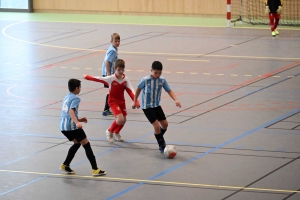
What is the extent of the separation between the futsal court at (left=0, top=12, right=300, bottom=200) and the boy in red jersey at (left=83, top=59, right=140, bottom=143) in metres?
0.26

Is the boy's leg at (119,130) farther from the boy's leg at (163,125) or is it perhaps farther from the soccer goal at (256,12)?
the soccer goal at (256,12)

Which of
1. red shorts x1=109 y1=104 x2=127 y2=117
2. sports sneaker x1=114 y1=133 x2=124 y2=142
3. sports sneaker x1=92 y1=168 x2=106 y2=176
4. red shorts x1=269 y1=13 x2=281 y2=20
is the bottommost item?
sports sneaker x1=92 y1=168 x2=106 y2=176

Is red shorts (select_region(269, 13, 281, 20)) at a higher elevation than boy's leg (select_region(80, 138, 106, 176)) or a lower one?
higher

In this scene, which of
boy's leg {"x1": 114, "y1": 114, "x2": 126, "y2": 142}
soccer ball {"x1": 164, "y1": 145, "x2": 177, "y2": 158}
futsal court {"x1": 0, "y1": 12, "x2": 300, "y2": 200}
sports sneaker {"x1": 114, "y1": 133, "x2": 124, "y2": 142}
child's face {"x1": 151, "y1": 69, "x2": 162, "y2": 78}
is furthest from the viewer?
sports sneaker {"x1": 114, "y1": 133, "x2": 124, "y2": 142}

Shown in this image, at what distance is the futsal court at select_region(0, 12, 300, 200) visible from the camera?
10922 mm

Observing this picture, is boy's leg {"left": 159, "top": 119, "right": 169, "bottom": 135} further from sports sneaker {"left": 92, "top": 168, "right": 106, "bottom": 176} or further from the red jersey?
sports sneaker {"left": 92, "top": 168, "right": 106, "bottom": 176}

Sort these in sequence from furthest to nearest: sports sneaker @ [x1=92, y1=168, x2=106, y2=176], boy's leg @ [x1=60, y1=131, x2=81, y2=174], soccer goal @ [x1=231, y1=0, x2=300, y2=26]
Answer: soccer goal @ [x1=231, y1=0, x2=300, y2=26] < boy's leg @ [x1=60, y1=131, x2=81, y2=174] < sports sneaker @ [x1=92, y1=168, x2=106, y2=176]

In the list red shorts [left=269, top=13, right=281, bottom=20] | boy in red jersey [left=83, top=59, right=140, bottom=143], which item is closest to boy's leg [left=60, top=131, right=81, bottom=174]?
boy in red jersey [left=83, top=59, right=140, bottom=143]

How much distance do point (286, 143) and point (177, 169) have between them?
8.75 ft

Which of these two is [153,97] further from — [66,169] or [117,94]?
[66,169]

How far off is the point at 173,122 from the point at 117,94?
1.84m

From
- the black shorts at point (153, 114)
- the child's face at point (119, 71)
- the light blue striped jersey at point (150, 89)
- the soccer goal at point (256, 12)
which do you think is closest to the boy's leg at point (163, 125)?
the black shorts at point (153, 114)

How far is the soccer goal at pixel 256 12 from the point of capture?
32.8m

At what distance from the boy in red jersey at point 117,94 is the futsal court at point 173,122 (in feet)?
0.86
